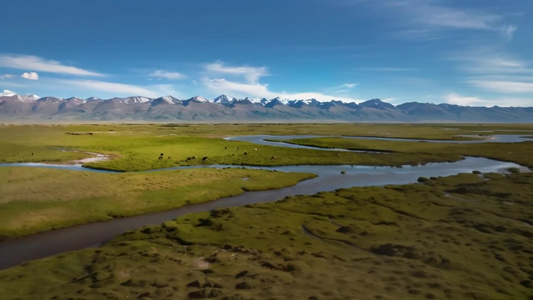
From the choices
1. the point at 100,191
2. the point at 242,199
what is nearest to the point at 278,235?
the point at 242,199

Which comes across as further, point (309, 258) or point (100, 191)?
point (100, 191)

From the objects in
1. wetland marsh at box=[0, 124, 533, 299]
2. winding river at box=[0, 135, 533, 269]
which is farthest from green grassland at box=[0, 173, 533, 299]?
winding river at box=[0, 135, 533, 269]

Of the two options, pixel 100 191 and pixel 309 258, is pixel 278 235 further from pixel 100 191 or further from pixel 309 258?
pixel 100 191

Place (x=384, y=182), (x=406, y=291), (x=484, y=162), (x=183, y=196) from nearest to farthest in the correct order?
(x=406, y=291)
(x=183, y=196)
(x=384, y=182)
(x=484, y=162)

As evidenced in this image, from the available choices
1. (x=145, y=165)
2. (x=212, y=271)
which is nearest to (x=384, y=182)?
(x=212, y=271)

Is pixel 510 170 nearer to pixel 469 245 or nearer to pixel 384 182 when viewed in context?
pixel 384 182
